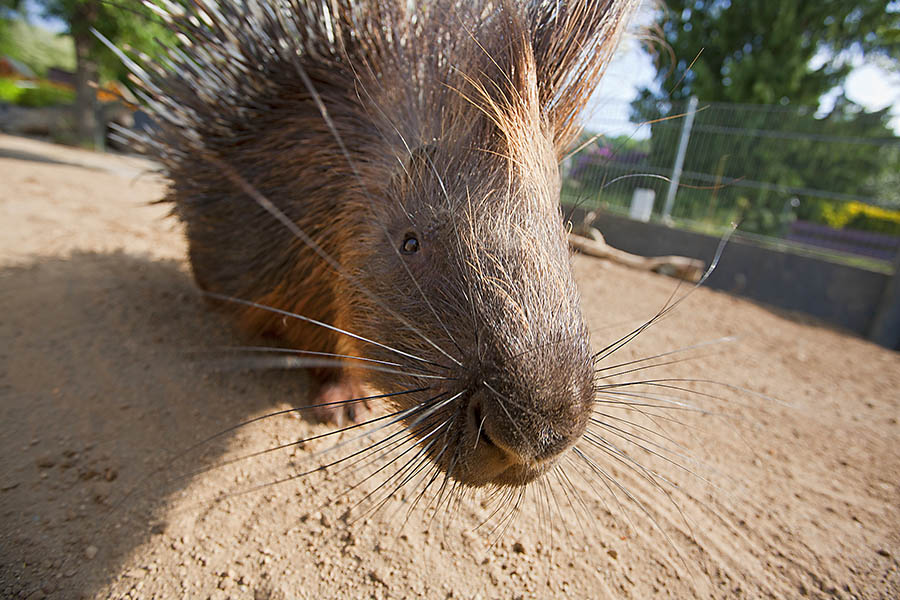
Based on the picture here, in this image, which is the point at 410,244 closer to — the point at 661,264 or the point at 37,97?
the point at 661,264


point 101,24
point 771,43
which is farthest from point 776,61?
point 101,24

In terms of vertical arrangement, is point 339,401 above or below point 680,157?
below

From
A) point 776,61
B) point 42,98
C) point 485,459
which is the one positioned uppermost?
point 776,61

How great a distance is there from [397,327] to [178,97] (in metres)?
2.27

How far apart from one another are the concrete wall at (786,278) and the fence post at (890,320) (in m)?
0.02

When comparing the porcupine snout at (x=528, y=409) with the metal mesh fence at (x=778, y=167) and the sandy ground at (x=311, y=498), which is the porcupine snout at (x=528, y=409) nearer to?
the sandy ground at (x=311, y=498)

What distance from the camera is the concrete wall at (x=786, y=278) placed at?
6676 millimetres

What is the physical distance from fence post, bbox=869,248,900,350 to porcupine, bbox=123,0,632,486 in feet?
21.8

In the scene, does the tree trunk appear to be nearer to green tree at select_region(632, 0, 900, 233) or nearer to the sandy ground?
the sandy ground

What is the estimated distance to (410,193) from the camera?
6.08 feet

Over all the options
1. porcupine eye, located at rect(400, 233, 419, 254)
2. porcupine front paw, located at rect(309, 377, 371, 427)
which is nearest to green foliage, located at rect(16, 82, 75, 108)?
porcupine front paw, located at rect(309, 377, 371, 427)

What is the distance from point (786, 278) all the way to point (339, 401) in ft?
24.1

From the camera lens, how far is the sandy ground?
1.55 metres

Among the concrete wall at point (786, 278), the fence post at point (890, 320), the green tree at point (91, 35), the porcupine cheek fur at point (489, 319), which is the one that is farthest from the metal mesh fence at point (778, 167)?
the green tree at point (91, 35)
